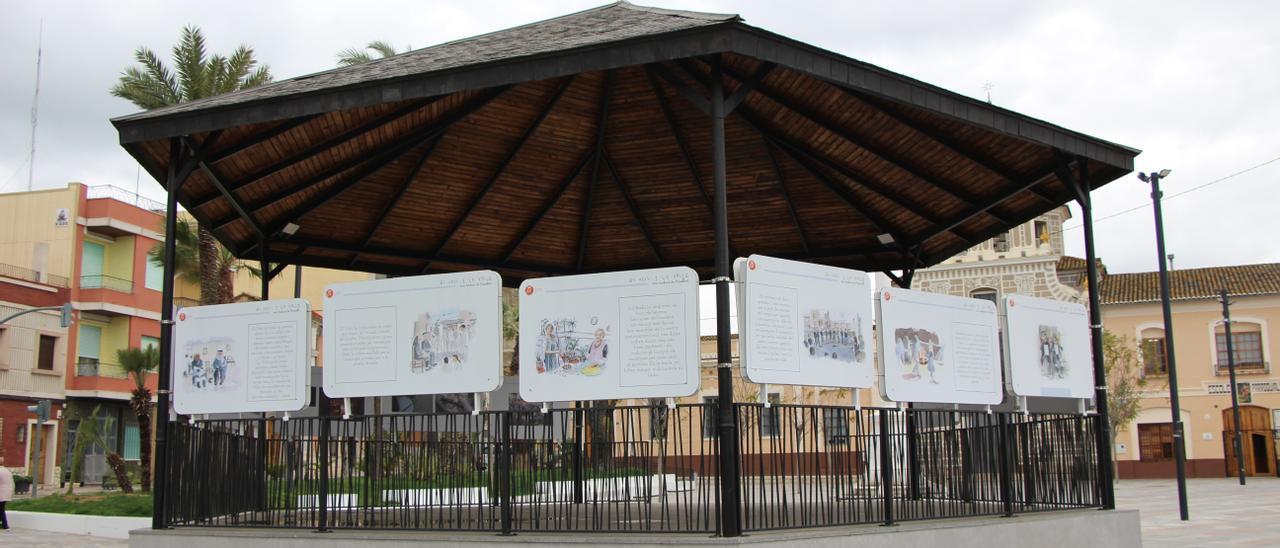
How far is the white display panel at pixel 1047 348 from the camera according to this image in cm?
1174

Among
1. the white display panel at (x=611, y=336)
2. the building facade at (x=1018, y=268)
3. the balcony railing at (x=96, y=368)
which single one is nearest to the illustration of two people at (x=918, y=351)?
the white display panel at (x=611, y=336)

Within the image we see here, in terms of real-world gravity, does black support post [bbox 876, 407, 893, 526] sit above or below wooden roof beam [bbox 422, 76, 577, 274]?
below

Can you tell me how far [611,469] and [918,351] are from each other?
320 centimetres

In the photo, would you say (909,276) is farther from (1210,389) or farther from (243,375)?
(1210,389)

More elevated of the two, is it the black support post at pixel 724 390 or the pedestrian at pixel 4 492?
the black support post at pixel 724 390

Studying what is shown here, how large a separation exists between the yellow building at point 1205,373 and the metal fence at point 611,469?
40.2 meters

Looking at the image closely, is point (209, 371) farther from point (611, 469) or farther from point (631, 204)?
point (631, 204)

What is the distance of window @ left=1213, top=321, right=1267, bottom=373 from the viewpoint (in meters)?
48.1

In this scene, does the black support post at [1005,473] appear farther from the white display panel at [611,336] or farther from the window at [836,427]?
the white display panel at [611,336]

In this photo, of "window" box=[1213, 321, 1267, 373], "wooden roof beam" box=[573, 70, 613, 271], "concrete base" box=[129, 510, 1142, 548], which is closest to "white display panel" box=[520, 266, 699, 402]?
"concrete base" box=[129, 510, 1142, 548]

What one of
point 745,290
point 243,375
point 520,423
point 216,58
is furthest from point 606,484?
point 216,58

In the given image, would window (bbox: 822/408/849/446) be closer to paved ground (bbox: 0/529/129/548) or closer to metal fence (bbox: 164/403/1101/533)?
metal fence (bbox: 164/403/1101/533)

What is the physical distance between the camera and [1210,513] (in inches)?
960

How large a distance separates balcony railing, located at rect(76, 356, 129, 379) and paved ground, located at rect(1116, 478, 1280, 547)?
127 ft
